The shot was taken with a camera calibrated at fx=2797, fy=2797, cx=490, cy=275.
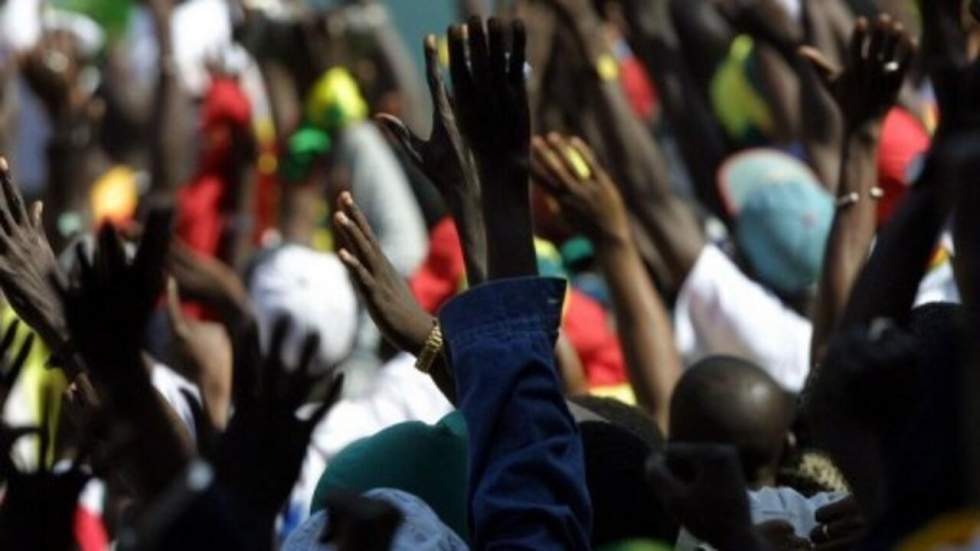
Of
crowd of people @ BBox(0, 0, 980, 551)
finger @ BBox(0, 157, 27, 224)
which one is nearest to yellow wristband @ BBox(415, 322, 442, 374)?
crowd of people @ BBox(0, 0, 980, 551)

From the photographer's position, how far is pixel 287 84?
8.95 meters

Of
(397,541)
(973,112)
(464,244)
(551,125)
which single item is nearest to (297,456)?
(397,541)

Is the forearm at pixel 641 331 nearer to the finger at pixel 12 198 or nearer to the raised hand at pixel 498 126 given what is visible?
the finger at pixel 12 198

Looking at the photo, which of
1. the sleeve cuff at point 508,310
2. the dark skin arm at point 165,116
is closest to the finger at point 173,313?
the dark skin arm at point 165,116

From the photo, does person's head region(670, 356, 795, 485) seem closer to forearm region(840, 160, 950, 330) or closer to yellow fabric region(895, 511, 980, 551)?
forearm region(840, 160, 950, 330)

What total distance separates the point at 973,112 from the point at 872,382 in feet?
1.10

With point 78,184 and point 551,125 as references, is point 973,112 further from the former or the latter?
point 78,184

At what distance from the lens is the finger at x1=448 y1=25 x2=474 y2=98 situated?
344cm

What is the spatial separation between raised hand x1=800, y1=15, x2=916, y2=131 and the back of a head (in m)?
1.54

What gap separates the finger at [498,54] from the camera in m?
3.41

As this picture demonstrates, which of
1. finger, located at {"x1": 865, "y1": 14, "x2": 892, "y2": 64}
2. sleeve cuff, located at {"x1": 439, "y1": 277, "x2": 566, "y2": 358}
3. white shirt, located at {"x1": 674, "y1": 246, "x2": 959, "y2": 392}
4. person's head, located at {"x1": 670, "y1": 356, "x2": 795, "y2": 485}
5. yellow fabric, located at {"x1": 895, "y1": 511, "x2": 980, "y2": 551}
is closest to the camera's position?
yellow fabric, located at {"x1": 895, "y1": 511, "x2": 980, "y2": 551}

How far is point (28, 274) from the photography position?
13.1ft

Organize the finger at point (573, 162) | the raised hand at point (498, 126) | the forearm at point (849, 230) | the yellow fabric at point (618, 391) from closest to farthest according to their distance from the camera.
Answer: the raised hand at point (498, 126)
the forearm at point (849, 230)
the finger at point (573, 162)
the yellow fabric at point (618, 391)

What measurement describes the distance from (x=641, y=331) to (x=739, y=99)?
2.36 metres
